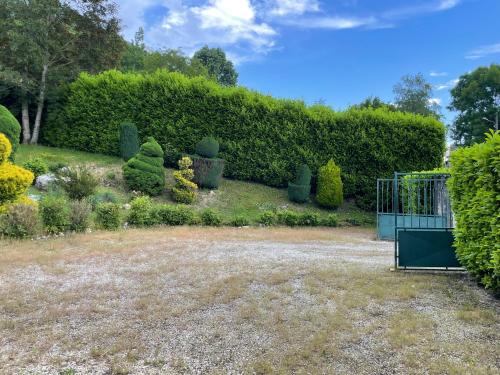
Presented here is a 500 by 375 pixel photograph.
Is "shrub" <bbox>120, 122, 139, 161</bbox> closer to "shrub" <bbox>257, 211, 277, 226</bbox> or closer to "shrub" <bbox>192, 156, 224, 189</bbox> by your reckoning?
"shrub" <bbox>192, 156, 224, 189</bbox>

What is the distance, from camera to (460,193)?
4.70 m

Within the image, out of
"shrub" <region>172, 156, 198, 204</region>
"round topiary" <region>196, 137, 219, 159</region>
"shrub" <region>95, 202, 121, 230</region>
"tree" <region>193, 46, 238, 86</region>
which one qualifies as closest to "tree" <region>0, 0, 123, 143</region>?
"round topiary" <region>196, 137, 219, 159</region>

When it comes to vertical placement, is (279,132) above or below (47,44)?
below

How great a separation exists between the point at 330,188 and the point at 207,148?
4.82 meters

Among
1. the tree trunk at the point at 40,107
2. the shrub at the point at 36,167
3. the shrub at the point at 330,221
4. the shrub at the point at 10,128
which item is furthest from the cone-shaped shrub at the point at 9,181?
the tree trunk at the point at 40,107

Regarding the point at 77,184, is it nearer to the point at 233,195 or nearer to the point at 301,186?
the point at 233,195

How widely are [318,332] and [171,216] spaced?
678 cm

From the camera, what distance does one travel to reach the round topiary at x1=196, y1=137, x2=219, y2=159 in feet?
44.5

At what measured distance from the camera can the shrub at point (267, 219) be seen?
432 inches

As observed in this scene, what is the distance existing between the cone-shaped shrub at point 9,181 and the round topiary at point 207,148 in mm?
6788

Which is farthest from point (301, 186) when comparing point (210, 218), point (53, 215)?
point (53, 215)

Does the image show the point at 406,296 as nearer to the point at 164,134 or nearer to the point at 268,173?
the point at 268,173

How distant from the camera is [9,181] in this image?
7.09m

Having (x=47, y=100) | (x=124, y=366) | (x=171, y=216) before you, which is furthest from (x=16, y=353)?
(x=47, y=100)
